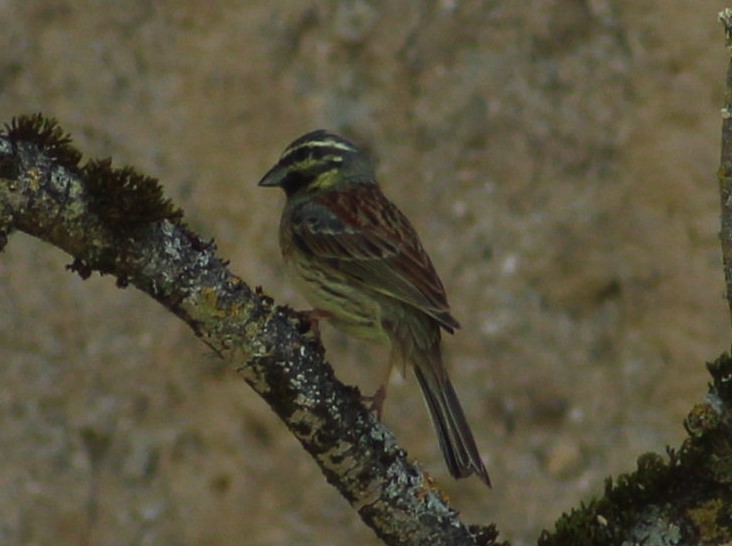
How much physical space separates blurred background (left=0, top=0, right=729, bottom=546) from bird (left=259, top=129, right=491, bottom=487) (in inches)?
59.0

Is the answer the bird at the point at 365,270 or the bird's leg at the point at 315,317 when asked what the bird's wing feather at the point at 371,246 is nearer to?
the bird at the point at 365,270

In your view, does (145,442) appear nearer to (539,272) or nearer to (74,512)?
(74,512)

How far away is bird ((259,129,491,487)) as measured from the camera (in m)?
4.10

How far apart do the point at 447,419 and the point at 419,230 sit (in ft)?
7.32

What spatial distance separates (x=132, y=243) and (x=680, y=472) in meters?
1.17

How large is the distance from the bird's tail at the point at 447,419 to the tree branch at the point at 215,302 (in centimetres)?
44

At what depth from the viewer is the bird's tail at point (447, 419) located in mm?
3908

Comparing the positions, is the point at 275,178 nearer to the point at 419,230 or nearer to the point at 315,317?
the point at 315,317

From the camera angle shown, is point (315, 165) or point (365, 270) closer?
point (365, 270)

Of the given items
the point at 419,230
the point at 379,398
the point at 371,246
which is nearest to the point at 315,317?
the point at 379,398

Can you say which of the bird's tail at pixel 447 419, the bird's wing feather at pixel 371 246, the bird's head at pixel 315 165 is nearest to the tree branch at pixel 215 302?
the bird's tail at pixel 447 419

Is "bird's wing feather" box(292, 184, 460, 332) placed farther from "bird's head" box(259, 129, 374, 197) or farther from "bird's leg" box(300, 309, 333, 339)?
"bird's leg" box(300, 309, 333, 339)

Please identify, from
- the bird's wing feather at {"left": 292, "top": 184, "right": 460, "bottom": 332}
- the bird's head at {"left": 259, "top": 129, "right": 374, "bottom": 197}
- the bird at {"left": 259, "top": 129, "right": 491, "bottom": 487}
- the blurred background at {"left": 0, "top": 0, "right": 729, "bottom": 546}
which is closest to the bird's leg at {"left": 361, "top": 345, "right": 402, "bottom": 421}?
the bird at {"left": 259, "top": 129, "right": 491, "bottom": 487}

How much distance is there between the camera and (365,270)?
4.31 meters
